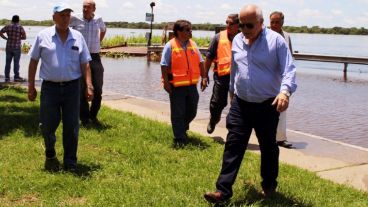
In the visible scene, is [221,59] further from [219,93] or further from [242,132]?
[242,132]

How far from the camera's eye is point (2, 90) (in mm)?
12883

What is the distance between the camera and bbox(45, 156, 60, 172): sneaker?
20.1 ft

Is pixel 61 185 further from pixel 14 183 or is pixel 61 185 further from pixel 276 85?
pixel 276 85

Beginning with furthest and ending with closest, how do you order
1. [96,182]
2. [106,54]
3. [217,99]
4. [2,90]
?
[106,54], [2,90], [217,99], [96,182]

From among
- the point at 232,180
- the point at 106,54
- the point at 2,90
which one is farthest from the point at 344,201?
the point at 106,54

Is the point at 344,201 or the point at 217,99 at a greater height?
the point at 217,99

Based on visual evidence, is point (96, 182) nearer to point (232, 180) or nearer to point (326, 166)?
point (232, 180)

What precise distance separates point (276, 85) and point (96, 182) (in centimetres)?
208

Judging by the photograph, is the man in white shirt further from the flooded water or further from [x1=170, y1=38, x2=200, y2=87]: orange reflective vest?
the flooded water

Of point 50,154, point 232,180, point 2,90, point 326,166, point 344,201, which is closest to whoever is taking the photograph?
point 232,180

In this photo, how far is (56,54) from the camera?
5.83 m

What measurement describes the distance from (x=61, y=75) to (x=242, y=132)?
2079 millimetres

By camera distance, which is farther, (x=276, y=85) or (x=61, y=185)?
(x=61, y=185)

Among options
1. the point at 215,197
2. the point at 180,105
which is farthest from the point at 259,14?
the point at 180,105
